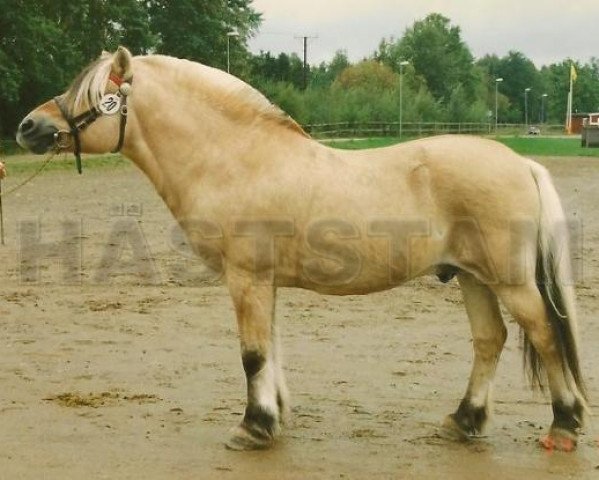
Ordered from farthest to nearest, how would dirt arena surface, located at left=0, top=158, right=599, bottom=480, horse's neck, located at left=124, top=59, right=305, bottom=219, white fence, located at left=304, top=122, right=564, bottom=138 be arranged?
white fence, located at left=304, top=122, right=564, bottom=138
horse's neck, located at left=124, top=59, right=305, bottom=219
dirt arena surface, located at left=0, top=158, right=599, bottom=480

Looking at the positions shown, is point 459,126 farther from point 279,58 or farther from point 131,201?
point 131,201

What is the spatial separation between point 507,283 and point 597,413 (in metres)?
1.30

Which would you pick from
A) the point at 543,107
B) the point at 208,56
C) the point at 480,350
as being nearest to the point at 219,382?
the point at 480,350

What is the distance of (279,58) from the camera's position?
2982 inches

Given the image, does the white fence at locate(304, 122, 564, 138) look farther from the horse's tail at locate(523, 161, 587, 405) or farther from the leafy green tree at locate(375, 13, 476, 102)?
the horse's tail at locate(523, 161, 587, 405)

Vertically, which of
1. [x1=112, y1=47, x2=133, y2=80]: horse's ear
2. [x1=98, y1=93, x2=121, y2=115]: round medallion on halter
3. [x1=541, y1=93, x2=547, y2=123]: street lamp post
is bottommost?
[x1=98, y1=93, x2=121, y2=115]: round medallion on halter

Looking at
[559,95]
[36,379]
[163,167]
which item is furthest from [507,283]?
[559,95]

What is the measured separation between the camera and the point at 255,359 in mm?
5227

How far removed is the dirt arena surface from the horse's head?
1670 millimetres

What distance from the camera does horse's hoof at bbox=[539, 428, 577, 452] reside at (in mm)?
5125

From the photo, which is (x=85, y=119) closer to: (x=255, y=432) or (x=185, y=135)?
(x=185, y=135)

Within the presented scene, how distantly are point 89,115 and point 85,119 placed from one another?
0.11 feet

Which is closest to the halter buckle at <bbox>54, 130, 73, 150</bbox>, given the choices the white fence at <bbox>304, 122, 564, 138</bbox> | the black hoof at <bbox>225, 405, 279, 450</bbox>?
the black hoof at <bbox>225, 405, 279, 450</bbox>

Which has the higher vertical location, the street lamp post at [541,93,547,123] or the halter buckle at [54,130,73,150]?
the street lamp post at [541,93,547,123]
